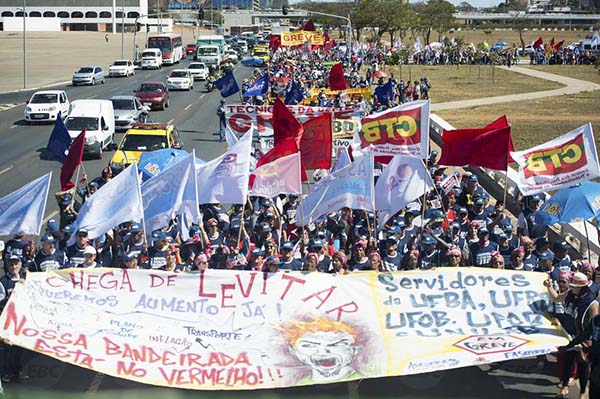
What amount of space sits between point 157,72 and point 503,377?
2454 inches

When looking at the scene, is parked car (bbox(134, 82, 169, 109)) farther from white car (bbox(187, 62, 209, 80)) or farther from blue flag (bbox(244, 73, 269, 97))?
white car (bbox(187, 62, 209, 80))

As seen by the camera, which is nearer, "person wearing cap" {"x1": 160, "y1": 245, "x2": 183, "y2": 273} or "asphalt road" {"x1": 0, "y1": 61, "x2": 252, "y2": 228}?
"person wearing cap" {"x1": 160, "y1": 245, "x2": 183, "y2": 273}

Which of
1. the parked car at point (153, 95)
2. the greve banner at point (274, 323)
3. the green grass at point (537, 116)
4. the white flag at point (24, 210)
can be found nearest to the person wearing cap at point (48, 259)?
the white flag at point (24, 210)

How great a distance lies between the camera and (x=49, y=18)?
144 metres

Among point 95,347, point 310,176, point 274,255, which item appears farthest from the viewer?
point 310,176

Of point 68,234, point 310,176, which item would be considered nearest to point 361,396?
point 68,234

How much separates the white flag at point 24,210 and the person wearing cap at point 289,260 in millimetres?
3024

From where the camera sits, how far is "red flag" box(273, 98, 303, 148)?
44.7 feet

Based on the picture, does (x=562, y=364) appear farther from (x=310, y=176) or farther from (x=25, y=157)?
(x=25, y=157)

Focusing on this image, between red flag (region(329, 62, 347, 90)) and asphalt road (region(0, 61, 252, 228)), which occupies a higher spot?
red flag (region(329, 62, 347, 90))

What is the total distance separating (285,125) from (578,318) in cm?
597

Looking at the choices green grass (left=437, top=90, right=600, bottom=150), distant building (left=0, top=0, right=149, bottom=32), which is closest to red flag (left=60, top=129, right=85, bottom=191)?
green grass (left=437, top=90, right=600, bottom=150)

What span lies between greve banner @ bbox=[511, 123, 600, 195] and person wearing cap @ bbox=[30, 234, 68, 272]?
6172 millimetres

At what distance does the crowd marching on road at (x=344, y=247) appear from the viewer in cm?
948
